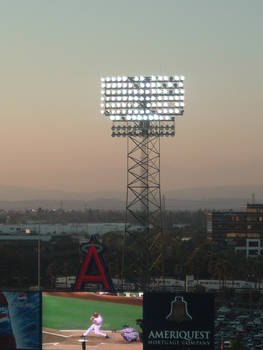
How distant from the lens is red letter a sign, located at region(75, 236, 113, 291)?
23.9 meters

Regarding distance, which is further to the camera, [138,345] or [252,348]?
[252,348]

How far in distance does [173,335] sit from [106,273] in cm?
293

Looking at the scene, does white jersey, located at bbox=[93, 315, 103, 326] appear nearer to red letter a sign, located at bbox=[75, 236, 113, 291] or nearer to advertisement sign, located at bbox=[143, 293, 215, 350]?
red letter a sign, located at bbox=[75, 236, 113, 291]

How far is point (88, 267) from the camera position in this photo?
2414 centimetres

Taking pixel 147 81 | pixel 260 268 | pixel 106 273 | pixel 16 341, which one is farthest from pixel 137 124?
pixel 260 268

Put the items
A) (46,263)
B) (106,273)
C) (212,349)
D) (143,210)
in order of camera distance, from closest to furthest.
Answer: (212,349), (106,273), (143,210), (46,263)

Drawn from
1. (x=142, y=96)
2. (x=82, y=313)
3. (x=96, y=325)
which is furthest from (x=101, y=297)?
(x=142, y=96)

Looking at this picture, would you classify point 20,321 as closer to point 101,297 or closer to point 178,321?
point 101,297

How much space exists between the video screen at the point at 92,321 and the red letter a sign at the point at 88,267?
467 mm

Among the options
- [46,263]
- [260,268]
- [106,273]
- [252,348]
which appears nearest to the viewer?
[106,273]

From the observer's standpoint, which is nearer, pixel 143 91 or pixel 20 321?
pixel 20 321

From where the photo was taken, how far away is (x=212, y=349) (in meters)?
22.2

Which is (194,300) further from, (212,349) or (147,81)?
(147,81)

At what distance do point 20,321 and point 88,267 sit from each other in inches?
106
